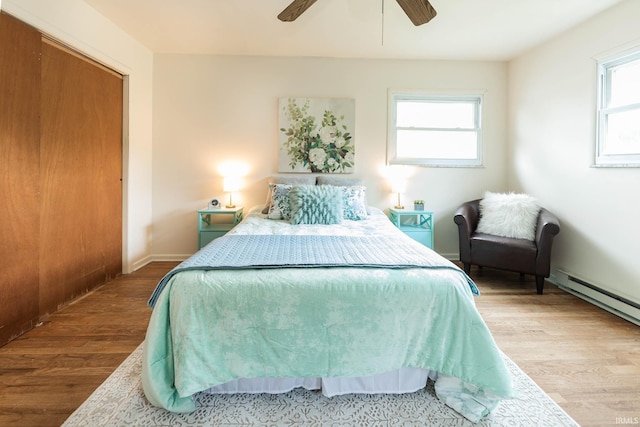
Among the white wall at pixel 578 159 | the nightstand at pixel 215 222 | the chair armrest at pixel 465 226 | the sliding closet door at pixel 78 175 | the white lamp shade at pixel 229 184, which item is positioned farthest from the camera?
the white lamp shade at pixel 229 184

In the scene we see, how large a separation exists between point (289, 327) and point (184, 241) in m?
2.87

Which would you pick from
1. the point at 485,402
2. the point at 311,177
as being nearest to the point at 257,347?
the point at 485,402

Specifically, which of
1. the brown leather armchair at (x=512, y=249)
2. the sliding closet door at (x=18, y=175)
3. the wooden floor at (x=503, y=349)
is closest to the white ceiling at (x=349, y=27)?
the sliding closet door at (x=18, y=175)

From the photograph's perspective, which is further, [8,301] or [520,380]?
[8,301]

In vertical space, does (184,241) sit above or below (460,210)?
below

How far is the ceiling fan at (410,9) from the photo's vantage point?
6.08ft

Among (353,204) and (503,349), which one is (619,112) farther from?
(353,204)

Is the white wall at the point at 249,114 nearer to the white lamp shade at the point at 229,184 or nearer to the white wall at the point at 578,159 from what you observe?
the white lamp shade at the point at 229,184

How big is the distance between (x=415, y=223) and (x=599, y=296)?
180 cm

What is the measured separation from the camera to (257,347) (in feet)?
4.38

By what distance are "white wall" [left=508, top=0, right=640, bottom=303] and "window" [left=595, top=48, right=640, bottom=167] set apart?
0.07m

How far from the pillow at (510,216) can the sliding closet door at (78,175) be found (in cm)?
391

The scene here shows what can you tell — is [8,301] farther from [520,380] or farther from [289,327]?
[520,380]

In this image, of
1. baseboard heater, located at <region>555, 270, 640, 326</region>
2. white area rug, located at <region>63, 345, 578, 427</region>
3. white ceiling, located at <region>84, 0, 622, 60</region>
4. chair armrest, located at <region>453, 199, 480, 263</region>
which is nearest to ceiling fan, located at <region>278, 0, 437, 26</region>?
white ceiling, located at <region>84, 0, 622, 60</region>
